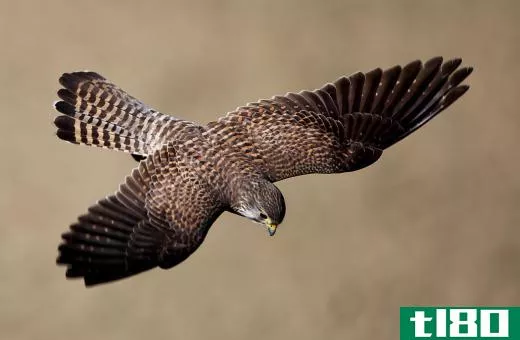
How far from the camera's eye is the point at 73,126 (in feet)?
13.1

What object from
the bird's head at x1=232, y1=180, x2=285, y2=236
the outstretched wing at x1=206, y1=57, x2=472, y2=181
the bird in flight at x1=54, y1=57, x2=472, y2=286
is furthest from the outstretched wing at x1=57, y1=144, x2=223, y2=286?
the outstretched wing at x1=206, y1=57, x2=472, y2=181

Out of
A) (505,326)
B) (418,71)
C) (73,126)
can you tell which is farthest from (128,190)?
(505,326)

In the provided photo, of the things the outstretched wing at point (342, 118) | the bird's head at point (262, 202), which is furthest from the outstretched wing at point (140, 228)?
the outstretched wing at point (342, 118)

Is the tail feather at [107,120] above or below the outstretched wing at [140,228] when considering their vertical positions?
above

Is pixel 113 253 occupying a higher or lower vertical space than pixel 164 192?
lower

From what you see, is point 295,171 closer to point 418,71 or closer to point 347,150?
point 347,150

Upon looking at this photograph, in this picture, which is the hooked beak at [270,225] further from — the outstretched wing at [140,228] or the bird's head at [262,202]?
the outstretched wing at [140,228]

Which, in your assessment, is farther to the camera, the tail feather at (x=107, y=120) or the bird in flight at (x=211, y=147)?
the tail feather at (x=107, y=120)

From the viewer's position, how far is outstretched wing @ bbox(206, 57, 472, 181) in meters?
3.90

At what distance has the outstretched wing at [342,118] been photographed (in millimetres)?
3902

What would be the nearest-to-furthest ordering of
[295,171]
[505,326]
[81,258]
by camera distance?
[81,258] < [295,171] < [505,326]

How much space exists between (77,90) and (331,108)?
0.97 meters

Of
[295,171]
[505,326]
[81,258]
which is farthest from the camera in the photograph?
[505,326]

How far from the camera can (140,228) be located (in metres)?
3.68
